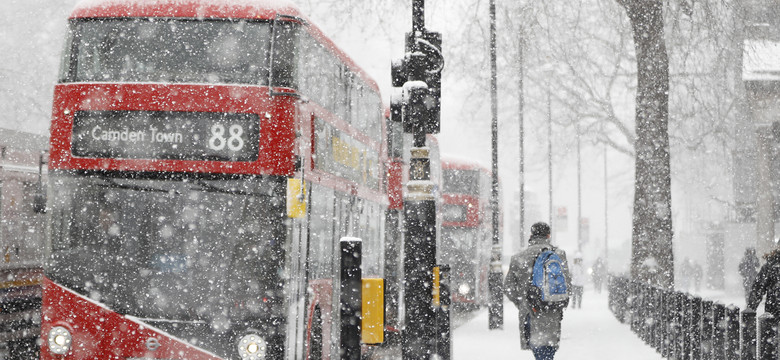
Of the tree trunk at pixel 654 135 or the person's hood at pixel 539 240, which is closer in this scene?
the person's hood at pixel 539 240

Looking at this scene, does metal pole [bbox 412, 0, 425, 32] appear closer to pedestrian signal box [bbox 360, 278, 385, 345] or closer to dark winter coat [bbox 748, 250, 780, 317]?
pedestrian signal box [bbox 360, 278, 385, 345]

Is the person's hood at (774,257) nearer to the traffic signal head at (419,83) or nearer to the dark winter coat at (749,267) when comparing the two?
the traffic signal head at (419,83)

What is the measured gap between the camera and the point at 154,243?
8969 millimetres

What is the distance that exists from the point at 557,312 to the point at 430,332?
1.45m

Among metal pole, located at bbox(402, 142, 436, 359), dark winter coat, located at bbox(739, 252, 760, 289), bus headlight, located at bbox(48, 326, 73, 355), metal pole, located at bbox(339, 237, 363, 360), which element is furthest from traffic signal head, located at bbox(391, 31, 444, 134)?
dark winter coat, located at bbox(739, 252, 760, 289)

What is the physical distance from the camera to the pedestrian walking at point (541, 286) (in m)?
9.33

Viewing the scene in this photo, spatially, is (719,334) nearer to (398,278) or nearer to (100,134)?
(100,134)

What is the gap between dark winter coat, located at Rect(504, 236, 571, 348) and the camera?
9406 millimetres

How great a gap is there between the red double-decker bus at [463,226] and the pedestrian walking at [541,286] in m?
14.2

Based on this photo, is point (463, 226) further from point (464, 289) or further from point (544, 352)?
point (544, 352)

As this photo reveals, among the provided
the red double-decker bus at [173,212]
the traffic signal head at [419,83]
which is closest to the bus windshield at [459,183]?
the traffic signal head at [419,83]

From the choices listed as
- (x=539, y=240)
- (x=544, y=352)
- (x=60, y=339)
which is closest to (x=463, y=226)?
(x=544, y=352)

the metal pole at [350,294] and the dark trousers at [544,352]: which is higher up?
the metal pole at [350,294]

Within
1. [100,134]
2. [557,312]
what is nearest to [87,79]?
[100,134]
